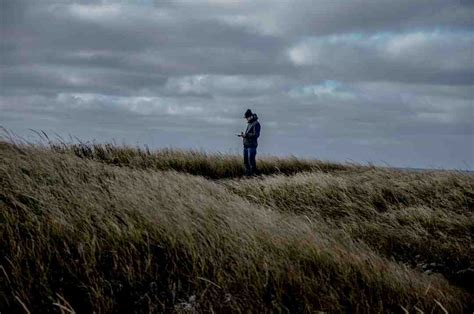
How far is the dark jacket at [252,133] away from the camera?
45.3 feet

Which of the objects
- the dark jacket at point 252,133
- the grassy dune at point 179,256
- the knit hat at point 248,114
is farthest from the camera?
the knit hat at point 248,114

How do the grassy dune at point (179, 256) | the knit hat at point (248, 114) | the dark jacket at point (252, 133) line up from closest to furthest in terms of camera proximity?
the grassy dune at point (179, 256), the dark jacket at point (252, 133), the knit hat at point (248, 114)

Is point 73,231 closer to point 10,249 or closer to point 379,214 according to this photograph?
point 10,249

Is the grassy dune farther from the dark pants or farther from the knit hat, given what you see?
the knit hat

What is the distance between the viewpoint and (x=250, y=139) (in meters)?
13.8

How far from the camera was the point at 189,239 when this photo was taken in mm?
4730

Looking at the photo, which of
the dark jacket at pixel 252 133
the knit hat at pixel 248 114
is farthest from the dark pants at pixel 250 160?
the knit hat at pixel 248 114

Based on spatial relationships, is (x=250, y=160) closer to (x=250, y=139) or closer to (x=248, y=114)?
(x=250, y=139)

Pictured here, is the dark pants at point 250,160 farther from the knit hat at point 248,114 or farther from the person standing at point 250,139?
the knit hat at point 248,114

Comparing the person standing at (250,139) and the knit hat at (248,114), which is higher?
the knit hat at (248,114)

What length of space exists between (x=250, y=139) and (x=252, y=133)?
20 cm

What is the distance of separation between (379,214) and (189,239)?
502 centimetres

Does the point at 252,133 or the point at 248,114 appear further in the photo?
the point at 248,114

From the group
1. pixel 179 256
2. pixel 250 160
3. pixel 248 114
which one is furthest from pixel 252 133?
pixel 179 256
